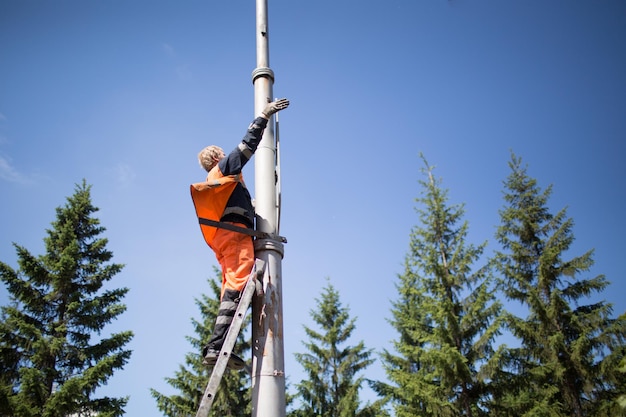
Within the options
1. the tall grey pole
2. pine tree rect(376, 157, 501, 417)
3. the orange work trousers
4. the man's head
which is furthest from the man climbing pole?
pine tree rect(376, 157, 501, 417)

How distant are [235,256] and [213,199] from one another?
493 mm

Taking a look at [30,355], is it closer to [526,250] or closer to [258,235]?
[258,235]

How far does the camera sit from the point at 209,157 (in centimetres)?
382

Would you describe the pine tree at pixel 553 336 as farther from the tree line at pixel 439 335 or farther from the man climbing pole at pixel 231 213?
the man climbing pole at pixel 231 213

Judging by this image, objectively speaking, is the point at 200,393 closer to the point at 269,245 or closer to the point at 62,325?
the point at 62,325

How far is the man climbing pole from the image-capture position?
305 cm

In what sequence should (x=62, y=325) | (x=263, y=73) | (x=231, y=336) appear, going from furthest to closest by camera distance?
(x=62, y=325) → (x=263, y=73) → (x=231, y=336)

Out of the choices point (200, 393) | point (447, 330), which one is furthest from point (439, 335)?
point (200, 393)

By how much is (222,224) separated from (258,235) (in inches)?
10.8

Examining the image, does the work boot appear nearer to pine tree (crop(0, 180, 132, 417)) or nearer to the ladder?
the ladder

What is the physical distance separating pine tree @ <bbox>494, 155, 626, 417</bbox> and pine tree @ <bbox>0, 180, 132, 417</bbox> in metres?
10.5

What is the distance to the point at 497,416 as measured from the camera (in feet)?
35.6

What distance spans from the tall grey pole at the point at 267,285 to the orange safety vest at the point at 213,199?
23 centimetres

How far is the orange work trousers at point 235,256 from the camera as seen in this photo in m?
3.06
